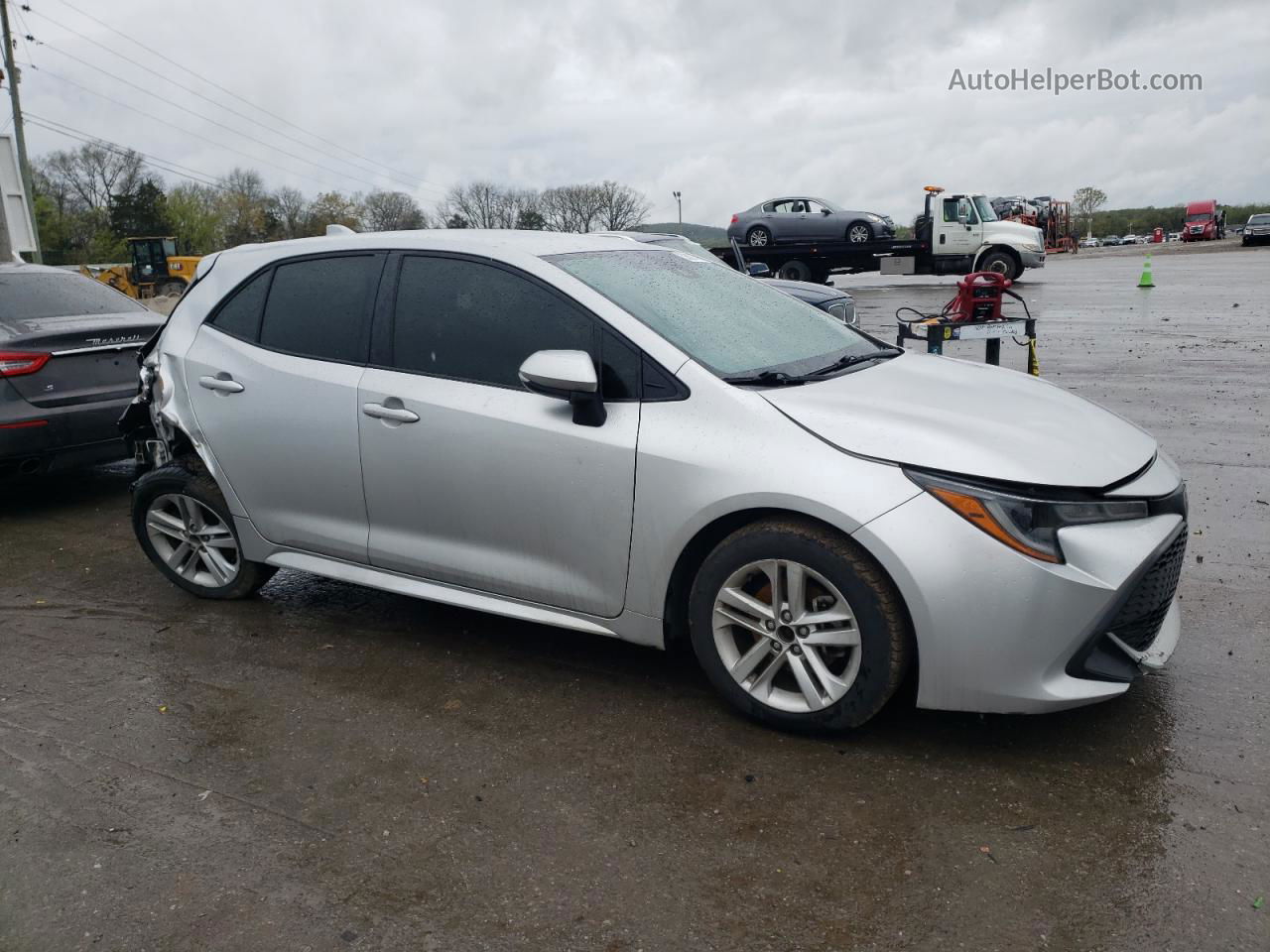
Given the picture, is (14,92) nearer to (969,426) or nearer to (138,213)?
(138,213)

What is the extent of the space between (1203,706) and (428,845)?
8.59ft

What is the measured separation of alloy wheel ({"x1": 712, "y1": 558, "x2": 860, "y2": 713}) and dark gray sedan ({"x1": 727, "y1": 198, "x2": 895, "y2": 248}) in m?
25.8

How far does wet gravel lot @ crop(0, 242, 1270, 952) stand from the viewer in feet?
8.68

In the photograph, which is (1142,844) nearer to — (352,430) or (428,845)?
(428,845)

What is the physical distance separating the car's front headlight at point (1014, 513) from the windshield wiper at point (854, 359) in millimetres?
870

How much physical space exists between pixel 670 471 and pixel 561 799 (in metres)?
1.10

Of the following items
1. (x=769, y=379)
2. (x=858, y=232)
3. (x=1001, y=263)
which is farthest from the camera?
(x=858, y=232)

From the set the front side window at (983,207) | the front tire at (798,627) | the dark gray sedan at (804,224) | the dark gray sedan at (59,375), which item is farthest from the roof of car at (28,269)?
the front side window at (983,207)

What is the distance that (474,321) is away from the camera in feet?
13.3

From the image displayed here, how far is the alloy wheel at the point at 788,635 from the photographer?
3.31 meters

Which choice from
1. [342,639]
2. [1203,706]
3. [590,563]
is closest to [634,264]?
[590,563]

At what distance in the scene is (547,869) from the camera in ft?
9.37

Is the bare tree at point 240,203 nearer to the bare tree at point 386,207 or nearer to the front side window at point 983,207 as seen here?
the bare tree at point 386,207

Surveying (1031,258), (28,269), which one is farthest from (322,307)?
(1031,258)
